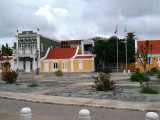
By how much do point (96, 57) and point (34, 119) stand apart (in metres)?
36.0

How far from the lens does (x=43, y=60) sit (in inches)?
1806

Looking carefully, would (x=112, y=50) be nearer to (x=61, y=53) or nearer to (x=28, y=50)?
(x=61, y=53)

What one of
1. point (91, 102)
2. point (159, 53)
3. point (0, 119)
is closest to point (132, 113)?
point (91, 102)

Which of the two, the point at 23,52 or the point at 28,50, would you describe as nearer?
the point at 28,50

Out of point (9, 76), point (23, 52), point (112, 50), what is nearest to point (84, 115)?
point (9, 76)

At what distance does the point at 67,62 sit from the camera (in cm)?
4469

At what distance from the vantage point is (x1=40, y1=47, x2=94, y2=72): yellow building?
4344cm

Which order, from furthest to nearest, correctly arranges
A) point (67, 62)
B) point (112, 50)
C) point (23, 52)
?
point (23, 52), point (67, 62), point (112, 50)

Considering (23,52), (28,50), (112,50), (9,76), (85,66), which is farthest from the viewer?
(23,52)

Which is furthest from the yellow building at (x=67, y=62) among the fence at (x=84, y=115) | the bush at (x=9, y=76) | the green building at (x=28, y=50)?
the fence at (x=84, y=115)

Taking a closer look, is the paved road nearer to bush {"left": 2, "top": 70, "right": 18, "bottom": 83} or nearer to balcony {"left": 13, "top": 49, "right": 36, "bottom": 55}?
bush {"left": 2, "top": 70, "right": 18, "bottom": 83}

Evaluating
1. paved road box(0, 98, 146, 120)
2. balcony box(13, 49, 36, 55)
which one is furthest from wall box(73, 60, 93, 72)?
paved road box(0, 98, 146, 120)

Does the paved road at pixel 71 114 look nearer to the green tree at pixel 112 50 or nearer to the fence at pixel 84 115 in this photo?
the fence at pixel 84 115

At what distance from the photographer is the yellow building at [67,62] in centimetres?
4344
